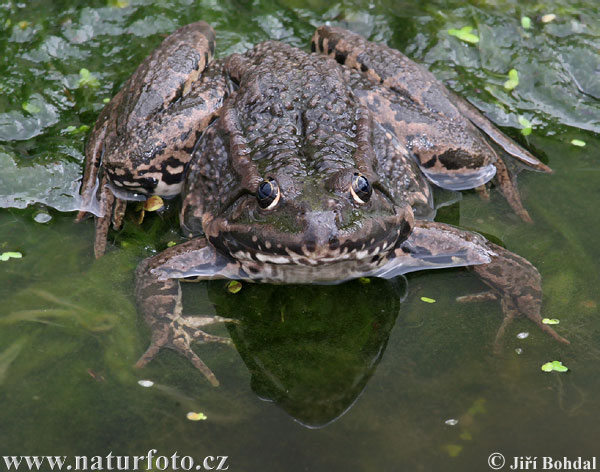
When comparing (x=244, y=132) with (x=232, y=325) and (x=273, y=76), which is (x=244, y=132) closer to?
(x=273, y=76)

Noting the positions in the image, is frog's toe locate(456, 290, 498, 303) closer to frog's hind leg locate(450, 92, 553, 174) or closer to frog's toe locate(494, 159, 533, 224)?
frog's toe locate(494, 159, 533, 224)

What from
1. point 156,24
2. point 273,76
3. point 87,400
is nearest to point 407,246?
point 273,76

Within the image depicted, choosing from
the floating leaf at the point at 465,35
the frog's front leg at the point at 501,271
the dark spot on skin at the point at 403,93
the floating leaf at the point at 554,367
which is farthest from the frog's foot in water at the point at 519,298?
the floating leaf at the point at 465,35

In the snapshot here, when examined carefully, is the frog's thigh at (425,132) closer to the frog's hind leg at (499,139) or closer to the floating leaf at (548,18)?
the frog's hind leg at (499,139)

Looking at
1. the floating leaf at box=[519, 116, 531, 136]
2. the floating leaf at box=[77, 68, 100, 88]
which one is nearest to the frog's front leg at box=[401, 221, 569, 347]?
the floating leaf at box=[519, 116, 531, 136]

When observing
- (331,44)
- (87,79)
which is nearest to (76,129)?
(87,79)

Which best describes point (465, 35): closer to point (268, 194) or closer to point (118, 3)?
point (118, 3)
